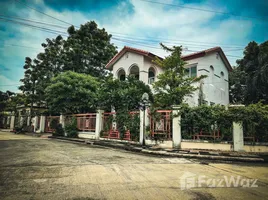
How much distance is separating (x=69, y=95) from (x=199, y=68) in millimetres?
11518

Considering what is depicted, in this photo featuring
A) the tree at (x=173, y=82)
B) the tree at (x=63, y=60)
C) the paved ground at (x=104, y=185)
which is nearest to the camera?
the paved ground at (x=104, y=185)

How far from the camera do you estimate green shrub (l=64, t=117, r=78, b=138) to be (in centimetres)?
1321

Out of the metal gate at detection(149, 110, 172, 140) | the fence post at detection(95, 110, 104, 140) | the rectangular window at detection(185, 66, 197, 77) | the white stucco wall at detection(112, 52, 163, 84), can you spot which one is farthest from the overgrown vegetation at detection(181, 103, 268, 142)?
the rectangular window at detection(185, 66, 197, 77)

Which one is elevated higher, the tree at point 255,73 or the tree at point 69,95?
the tree at point 255,73

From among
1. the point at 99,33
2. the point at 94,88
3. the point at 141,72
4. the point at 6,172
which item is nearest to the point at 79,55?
the point at 99,33

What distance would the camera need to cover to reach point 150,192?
8.74 feet

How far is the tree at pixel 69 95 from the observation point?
1401 centimetres

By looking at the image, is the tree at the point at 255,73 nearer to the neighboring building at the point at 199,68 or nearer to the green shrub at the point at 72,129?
the neighboring building at the point at 199,68

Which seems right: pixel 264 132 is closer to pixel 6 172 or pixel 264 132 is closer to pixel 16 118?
pixel 6 172

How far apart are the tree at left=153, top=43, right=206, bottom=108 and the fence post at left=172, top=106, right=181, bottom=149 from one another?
261 centimetres

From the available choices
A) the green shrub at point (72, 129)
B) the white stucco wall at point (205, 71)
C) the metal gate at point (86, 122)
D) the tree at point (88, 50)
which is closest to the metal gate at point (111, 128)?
the metal gate at point (86, 122)

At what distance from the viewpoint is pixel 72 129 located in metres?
13.6

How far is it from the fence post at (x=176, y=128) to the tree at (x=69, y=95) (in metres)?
7.76

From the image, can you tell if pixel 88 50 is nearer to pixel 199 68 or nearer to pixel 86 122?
pixel 86 122
